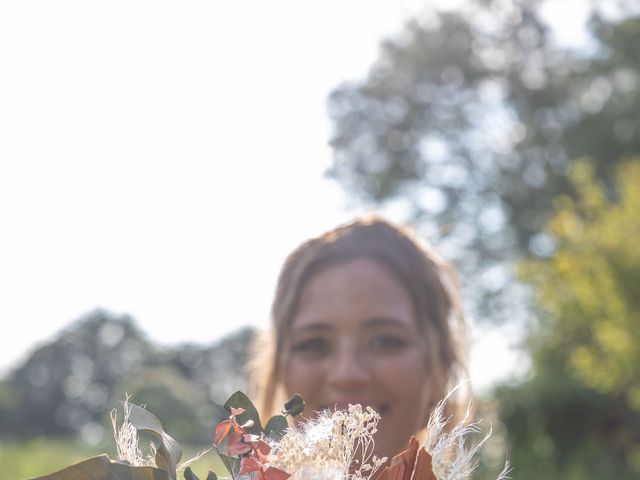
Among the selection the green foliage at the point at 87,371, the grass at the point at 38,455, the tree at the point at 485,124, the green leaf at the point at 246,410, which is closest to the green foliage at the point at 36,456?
the grass at the point at 38,455

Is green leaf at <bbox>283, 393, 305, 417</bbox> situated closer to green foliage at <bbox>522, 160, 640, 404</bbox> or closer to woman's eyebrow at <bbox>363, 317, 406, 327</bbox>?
woman's eyebrow at <bbox>363, 317, 406, 327</bbox>

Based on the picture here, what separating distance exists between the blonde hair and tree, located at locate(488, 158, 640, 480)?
28.4ft

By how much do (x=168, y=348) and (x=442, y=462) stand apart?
2308 cm

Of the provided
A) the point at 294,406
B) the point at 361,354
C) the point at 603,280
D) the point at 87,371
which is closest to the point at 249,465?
the point at 294,406

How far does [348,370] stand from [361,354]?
0.12 m

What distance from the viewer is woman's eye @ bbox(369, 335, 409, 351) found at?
8.66ft

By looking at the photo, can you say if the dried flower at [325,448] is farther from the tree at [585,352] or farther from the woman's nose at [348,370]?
the tree at [585,352]

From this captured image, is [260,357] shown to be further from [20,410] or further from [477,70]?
[477,70]

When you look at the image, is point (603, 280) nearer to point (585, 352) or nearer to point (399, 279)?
point (585, 352)

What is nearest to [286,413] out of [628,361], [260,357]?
[260,357]

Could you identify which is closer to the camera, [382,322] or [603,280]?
[382,322]

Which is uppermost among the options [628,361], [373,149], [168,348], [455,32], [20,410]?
[455,32]

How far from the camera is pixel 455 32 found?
24.4 metres

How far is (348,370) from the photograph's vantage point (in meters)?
2.51
